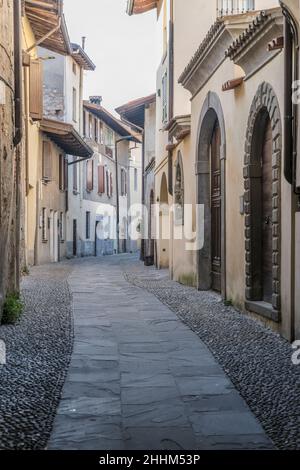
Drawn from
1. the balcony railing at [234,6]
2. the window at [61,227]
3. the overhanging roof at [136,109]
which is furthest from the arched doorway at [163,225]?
the window at [61,227]

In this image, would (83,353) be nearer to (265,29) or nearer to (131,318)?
(131,318)

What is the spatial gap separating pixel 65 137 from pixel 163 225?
6.54 meters

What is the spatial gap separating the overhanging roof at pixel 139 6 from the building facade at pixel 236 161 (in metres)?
4.40

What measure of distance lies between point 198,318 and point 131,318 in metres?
0.83

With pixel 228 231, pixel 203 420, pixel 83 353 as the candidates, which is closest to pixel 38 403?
pixel 203 420

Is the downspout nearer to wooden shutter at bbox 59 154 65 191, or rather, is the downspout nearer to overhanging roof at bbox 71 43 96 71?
wooden shutter at bbox 59 154 65 191

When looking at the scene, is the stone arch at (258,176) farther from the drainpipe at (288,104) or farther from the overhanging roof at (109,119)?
the overhanging roof at (109,119)

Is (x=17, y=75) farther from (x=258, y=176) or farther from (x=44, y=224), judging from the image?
(x=44, y=224)

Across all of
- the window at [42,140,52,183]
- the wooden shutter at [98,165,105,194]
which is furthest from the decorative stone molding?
the wooden shutter at [98,165,105,194]

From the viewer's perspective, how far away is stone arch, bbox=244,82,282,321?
7.20 m

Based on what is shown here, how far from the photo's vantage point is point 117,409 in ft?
13.8

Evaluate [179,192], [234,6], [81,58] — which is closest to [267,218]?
[234,6]

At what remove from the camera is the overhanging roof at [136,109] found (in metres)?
25.8

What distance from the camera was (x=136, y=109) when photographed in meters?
26.9
